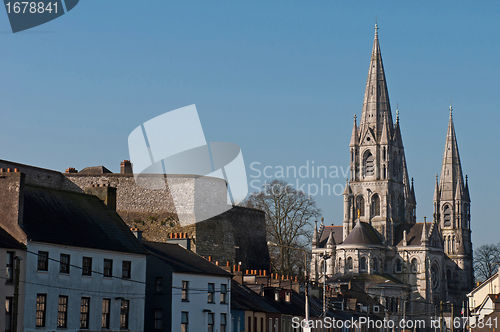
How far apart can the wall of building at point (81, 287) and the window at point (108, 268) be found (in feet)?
0.44

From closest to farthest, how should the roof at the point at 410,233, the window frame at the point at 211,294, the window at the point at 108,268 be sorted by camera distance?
1. the window at the point at 108,268
2. the window frame at the point at 211,294
3. the roof at the point at 410,233

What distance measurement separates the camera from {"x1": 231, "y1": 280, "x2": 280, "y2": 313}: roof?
39312 millimetres

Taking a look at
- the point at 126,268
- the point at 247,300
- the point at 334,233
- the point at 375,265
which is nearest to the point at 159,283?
the point at 126,268

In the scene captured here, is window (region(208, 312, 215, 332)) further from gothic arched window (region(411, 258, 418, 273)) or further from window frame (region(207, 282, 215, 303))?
gothic arched window (region(411, 258, 418, 273))

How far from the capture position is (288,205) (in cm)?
7931

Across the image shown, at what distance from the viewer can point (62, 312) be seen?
29.8 metres

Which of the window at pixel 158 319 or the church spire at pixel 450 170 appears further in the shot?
the church spire at pixel 450 170

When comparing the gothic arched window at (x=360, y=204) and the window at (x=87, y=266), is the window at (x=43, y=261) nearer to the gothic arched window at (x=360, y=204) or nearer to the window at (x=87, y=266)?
the window at (x=87, y=266)

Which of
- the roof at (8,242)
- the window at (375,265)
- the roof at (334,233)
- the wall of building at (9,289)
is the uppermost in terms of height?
the roof at (334,233)

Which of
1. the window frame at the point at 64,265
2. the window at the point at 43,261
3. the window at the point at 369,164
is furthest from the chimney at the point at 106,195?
the window at the point at 369,164

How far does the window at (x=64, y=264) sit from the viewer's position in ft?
98.0

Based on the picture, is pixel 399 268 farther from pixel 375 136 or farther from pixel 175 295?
pixel 175 295

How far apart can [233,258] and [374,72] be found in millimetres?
75347

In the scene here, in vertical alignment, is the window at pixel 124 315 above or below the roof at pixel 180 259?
below
